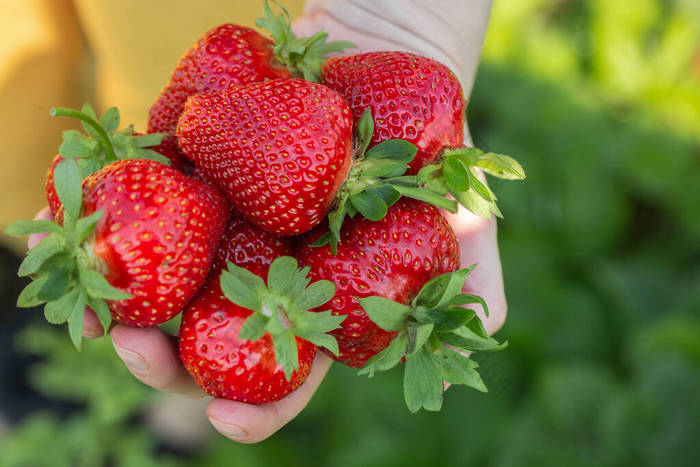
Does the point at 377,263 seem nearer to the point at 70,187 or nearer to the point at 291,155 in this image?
the point at 291,155

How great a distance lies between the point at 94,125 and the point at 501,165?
2.20 ft

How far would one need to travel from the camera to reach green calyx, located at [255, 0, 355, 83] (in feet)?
3.91

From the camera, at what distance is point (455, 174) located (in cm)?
107

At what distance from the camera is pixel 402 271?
104 centimetres

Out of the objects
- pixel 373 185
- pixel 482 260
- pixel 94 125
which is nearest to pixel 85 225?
pixel 94 125

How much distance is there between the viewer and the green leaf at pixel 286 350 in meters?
0.94

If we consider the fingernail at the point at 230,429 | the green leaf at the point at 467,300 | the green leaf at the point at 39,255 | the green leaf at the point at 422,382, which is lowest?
the fingernail at the point at 230,429

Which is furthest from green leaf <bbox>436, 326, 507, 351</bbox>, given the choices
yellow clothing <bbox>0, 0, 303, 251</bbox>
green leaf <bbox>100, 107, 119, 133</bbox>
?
yellow clothing <bbox>0, 0, 303, 251</bbox>

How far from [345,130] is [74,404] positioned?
2109 millimetres

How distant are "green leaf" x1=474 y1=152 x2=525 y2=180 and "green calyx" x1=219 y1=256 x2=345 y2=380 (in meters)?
0.35

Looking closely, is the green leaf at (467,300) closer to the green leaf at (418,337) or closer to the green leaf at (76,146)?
the green leaf at (418,337)

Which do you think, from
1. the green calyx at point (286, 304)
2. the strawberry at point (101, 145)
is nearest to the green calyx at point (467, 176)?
the green calyx at point (286, 304)

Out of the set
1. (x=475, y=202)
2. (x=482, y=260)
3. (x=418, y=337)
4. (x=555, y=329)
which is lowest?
(x=555, y=329)

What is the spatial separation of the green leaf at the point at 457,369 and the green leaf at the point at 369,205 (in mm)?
228
